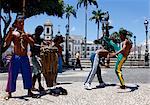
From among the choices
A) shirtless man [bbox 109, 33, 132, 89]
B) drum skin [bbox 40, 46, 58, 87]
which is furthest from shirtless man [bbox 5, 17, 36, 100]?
shirtless man [bbox 109, 33, 132, 89]

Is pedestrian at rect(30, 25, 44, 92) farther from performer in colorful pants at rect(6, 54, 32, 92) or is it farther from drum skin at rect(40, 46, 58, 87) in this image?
performer in colorful pants at rect(6, 54, 32, 92)

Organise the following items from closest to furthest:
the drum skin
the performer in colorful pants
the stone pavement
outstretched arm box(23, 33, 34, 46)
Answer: the stone pavement → outstretched arm box(23, 33, 34, 46) → the performer in colorful pants → the drum skin

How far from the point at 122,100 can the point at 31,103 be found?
1.90 m

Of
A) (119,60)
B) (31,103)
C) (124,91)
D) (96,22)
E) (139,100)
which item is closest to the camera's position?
(31,103)

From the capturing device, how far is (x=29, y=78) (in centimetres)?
855

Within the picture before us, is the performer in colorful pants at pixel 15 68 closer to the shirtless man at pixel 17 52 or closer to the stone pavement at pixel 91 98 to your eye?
the shirtless man at pixel 17 52

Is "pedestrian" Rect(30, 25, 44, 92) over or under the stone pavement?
over

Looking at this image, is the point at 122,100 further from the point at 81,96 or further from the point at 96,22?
the point at 96,22

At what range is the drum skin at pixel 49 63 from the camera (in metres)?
9.01

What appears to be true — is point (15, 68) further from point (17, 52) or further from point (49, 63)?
point (49, 63)

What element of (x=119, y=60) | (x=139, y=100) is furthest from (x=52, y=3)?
(x=139, y=100)

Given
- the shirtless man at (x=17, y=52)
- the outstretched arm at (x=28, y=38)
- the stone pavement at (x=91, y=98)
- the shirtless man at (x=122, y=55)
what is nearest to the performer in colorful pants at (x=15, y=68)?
the shirtless man at (x=17, y=52)

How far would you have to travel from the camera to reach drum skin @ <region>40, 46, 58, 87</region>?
9.01 metres

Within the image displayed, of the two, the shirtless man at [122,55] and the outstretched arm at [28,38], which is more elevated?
the outstretched arm at [28,38]
